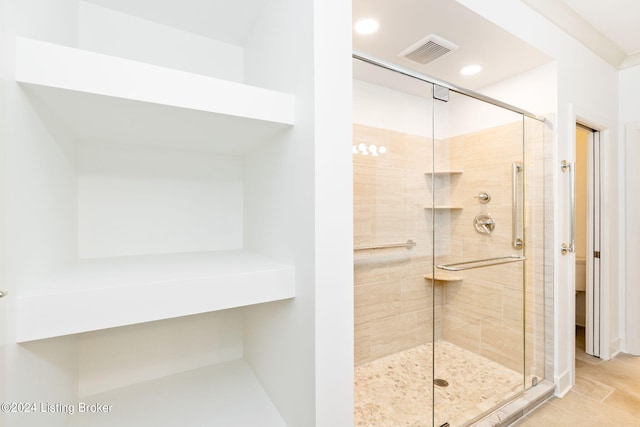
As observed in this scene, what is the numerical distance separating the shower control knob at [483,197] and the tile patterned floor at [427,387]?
91 cm

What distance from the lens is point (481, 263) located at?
1756mm

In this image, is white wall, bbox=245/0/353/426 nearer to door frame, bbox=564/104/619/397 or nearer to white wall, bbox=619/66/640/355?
door frame, bbox=564/104/619/397

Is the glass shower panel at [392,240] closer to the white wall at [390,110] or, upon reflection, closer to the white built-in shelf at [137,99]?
the white wall at [390,110]

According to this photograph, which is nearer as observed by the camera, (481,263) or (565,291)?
(481,263)

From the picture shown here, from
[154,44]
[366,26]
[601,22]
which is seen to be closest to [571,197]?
[601,22]

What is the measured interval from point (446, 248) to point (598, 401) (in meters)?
1.34

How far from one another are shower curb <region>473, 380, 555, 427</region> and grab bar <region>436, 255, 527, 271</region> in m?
0.79

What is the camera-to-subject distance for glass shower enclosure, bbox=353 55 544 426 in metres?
1.69

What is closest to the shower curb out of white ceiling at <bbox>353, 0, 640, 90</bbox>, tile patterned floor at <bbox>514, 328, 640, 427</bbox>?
tile patterned floor at <bbox>514, 328, 640, 427</bbox>

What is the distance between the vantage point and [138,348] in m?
1.16

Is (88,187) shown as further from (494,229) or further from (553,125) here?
(553,125)

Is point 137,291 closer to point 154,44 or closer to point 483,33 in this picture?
point 154,44

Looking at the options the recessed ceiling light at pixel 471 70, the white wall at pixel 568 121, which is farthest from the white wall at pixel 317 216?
the recessed ceiling light at pixel 471 70

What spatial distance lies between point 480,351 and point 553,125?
1.53 metres
